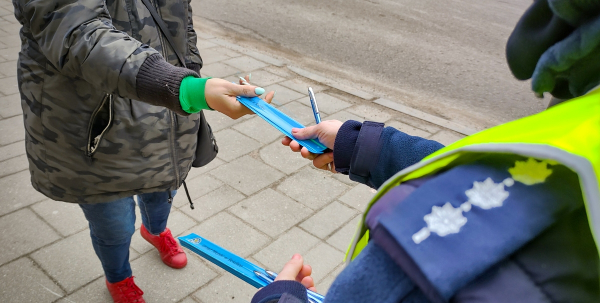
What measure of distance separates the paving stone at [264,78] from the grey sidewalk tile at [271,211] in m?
1.77

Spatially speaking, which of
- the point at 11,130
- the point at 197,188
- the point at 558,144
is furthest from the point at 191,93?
the point at 11,130

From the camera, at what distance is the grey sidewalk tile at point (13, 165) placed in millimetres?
3280

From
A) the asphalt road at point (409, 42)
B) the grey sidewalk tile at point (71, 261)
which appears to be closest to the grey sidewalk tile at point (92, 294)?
the grey sidewalk tile at point (71, 261)

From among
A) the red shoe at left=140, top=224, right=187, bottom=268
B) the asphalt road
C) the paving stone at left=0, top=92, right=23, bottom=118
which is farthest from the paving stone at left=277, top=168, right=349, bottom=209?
the paving stone at left=0, top=92, right=23, bottom=118

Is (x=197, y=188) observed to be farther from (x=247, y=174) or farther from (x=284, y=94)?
(x=284, y=94)

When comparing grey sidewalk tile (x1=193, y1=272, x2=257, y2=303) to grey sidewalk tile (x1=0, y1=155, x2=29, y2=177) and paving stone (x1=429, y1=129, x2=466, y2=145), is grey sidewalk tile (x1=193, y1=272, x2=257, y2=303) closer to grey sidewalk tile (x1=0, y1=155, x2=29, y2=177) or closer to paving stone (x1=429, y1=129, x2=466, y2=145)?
grey sidewalk tile (x1=0, y1=155, x2=29, y2=177)

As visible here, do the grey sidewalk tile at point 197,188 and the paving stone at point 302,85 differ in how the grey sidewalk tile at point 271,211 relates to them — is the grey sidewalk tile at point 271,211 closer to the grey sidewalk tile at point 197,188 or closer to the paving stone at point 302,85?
the grey sidewalk tile at point 197,188

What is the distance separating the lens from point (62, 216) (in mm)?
2963

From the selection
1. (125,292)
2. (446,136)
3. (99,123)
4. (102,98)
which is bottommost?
(446,136)

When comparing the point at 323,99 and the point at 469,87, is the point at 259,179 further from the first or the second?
the point at 469,87

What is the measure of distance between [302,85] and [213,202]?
2.04m

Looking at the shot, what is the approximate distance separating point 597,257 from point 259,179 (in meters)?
2.90

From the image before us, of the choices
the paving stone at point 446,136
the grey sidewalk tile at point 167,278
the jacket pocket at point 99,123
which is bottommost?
the paving stone at point 446,136

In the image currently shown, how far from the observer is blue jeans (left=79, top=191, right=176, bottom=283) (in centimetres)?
207
